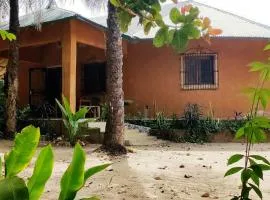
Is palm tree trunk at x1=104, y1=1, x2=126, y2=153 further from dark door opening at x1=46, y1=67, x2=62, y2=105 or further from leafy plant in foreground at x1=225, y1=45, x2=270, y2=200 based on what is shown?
dark door opening at x1=46, y1=67, x2=62, y2=105

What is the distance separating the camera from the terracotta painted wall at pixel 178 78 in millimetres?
15023

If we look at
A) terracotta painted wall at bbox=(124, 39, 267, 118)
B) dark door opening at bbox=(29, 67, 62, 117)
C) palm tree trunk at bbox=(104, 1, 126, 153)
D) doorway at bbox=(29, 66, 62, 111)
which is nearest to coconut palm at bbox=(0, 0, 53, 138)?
palm tree trunk at bbox=(104, 1, 126, 153)

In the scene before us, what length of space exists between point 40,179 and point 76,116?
938cm

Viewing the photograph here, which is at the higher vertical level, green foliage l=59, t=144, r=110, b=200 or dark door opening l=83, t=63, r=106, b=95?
dark door opening l=83, t=63, r=106, b=95

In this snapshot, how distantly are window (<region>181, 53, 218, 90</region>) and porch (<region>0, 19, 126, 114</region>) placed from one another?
3.01 metres

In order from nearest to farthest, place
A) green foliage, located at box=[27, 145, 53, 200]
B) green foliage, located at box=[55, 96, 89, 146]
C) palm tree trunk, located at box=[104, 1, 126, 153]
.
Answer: green foliage, located at box=[27, 145, 53, 200] < palm tree trunk, located at box=[104, 1, 126, 153] < green foliage, located at box=[55, 96, 89, 146]

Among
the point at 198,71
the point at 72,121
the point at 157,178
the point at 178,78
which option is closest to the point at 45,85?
the point at 178,78

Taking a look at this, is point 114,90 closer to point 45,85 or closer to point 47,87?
point 47,87

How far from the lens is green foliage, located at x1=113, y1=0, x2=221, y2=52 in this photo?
150 cm

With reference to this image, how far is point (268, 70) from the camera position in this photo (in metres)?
1.79

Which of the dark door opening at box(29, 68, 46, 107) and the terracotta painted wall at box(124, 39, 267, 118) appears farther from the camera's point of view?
the dark door opening at box(29, 68, 46, 107)

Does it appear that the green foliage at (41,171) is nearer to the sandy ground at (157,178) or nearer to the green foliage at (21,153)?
the green foliage at (21,153)

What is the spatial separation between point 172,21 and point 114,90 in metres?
7.46

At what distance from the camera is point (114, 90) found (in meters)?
8.95
